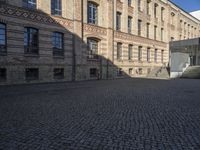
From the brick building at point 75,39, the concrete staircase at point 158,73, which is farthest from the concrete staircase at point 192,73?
the brick building at point 75,39

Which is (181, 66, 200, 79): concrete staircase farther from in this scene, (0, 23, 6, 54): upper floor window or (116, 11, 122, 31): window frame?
(0, 23, 6, 54): upper floor window

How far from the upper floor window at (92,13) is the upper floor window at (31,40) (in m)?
7.22

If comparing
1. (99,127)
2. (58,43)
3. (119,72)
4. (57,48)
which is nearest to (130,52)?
(119,72)

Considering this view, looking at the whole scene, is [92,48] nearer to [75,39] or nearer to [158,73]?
[75,39]

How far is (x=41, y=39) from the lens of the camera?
19453 mm

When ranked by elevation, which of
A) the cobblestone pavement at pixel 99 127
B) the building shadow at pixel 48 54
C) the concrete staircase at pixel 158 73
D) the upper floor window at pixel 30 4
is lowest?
the cobblestone pavement at pixel 99 127

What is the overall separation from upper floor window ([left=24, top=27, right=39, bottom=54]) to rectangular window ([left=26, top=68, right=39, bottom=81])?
5.07 ft

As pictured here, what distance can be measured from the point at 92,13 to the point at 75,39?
451cm

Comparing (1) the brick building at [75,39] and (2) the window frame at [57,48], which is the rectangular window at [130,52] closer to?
(1) the brick building at [75,39]

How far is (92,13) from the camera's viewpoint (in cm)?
2470

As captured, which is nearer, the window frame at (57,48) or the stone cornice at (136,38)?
the window frame at (57,48)

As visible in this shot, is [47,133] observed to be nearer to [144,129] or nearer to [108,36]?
[144,129]

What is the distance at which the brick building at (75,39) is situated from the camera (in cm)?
1752

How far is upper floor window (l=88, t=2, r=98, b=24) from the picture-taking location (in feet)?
80.0
